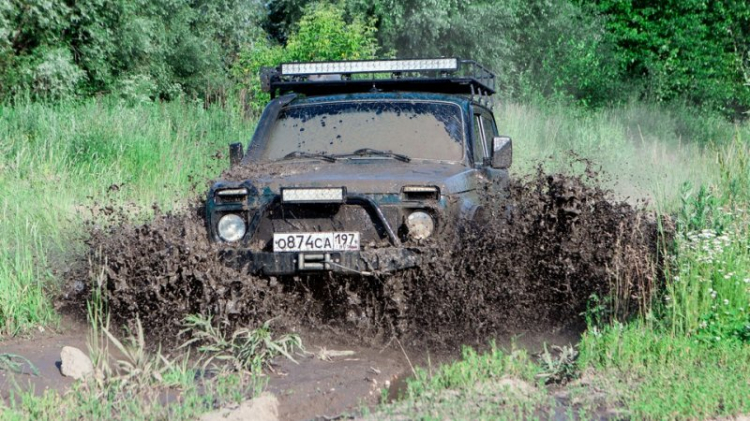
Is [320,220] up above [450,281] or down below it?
above

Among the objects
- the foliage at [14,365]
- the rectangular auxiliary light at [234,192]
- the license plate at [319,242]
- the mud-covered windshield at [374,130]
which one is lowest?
the foliage at [14,365]

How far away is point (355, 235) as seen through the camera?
6.32m

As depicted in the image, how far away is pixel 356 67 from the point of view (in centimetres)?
852

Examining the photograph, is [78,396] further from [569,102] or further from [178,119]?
[569,102]

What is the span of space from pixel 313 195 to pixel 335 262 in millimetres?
478

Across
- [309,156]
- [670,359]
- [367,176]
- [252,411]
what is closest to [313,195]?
[367,176]

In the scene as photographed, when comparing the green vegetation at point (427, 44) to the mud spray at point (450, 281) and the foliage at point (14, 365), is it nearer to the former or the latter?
the mud spray at point (450, 281)

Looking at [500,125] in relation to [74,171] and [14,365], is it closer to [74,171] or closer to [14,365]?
[74,171]

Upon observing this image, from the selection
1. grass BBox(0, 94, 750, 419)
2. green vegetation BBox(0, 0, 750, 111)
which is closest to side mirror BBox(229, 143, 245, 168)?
grass BBox(0, 94, 750, 419)

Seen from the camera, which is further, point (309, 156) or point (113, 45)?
point (113, 45)

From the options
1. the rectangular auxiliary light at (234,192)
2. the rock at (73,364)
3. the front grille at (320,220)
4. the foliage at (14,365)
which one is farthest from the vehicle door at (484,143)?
the foliage at (14,365)

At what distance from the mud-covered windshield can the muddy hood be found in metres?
0.31

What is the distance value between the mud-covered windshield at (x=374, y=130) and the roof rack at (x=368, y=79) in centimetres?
58

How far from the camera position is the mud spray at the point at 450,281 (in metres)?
6.32
